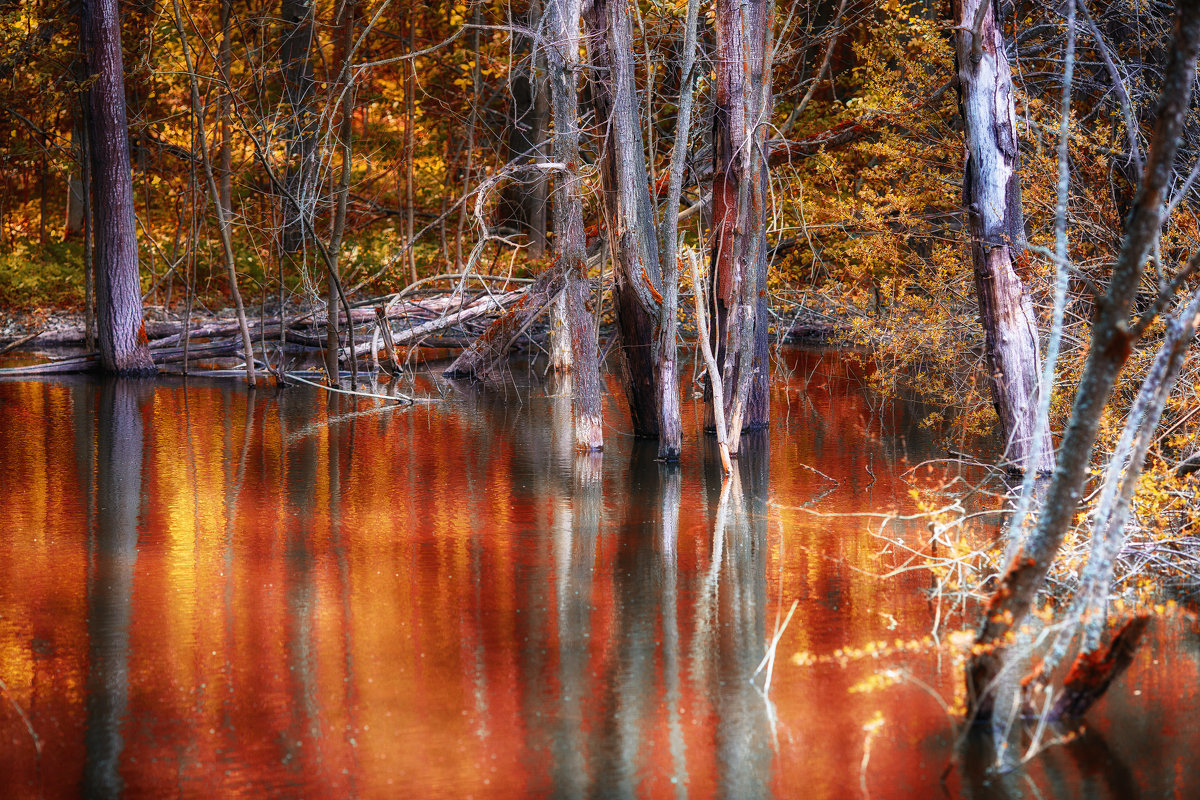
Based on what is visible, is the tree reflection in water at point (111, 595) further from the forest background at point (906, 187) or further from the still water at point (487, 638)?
the forest background at point (906, 187)

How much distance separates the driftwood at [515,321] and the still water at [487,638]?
7.50 ft

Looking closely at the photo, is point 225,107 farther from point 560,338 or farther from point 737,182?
point 737,182

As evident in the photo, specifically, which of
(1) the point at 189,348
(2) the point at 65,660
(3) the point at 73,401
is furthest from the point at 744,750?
(1) the point at 189,348

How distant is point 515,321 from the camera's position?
16156mm

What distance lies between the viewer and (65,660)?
6465 millimetres

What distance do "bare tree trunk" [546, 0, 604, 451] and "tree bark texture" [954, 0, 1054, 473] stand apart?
3560 millimetres

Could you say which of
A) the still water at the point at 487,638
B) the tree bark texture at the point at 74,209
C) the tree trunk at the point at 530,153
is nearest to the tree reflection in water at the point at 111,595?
the still water at the point at 487,638

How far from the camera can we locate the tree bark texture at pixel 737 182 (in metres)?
12.7

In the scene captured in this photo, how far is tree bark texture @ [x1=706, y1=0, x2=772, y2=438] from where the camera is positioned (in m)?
12.7

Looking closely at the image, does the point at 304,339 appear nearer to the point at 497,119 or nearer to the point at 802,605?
the point at 497,119

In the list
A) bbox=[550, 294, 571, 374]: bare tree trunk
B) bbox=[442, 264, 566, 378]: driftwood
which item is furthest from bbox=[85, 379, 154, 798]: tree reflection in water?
bbox=[550, 294, 571, 374]: bare tree trunk

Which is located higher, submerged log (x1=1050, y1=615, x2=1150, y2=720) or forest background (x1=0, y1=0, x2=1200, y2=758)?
forest background (x1=0, y1=0, x2=1200, y2=758)

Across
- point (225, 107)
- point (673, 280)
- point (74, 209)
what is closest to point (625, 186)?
point (673, 280)

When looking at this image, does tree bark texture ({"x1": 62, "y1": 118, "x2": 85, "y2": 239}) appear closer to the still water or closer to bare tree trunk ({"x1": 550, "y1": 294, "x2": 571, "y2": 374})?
bare tree trunk ({"x1": 550, "y1": 294, "x2": 571, "y2": 374})
